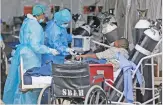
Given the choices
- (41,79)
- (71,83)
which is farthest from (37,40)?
(71,83)

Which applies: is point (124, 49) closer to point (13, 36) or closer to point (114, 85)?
point (114, 85)

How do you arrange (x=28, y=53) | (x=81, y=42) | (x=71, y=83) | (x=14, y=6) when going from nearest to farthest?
(x=71, y=83) → (x=28, y=53) → (x=81, y=42) → (x=14, y=6)

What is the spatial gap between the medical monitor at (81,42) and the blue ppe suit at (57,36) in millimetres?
1594

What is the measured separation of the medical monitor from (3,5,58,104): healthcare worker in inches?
74.8

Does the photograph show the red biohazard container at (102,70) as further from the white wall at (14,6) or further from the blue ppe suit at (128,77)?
the white wall at (14,6)

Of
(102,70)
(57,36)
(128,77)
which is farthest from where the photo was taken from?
(57,36)

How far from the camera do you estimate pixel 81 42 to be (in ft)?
25.1

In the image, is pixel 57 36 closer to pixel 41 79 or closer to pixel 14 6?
pixel 41 79

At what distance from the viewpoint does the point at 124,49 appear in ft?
19.1

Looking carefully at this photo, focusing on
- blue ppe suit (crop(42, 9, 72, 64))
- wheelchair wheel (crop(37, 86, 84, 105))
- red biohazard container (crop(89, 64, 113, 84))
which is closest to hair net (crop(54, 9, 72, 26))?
blue ppe suit (crop(42, 9, 72, 64))

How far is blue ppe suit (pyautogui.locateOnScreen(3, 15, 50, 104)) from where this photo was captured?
546 centimetres

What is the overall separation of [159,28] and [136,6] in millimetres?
2437

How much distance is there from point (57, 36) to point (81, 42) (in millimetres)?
1815

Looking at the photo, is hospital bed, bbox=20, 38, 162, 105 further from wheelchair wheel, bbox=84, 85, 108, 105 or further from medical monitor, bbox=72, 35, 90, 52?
medical monitor, bbox=72, 35, 90, 52
